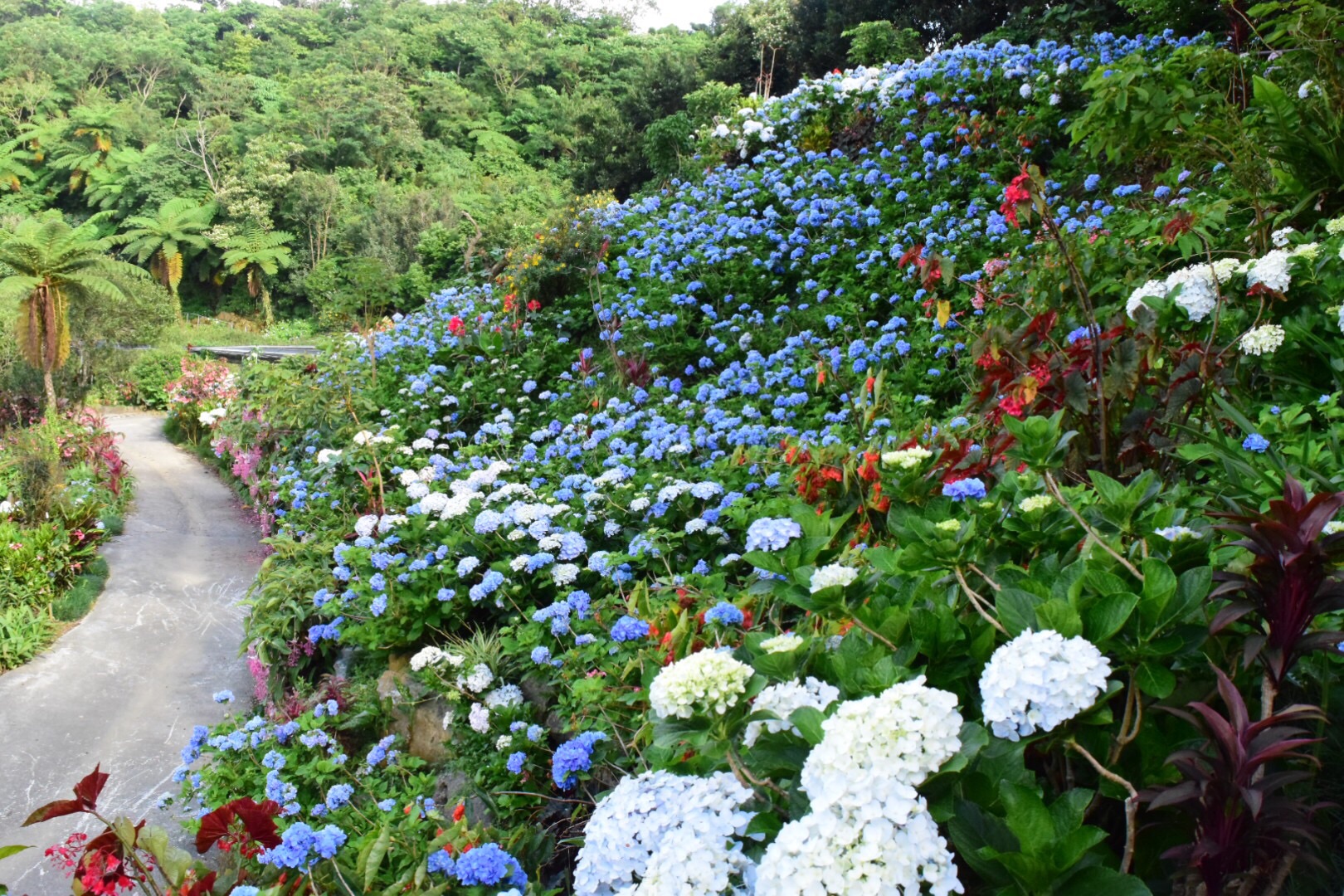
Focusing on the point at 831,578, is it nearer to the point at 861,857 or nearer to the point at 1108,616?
the point at 1108,616

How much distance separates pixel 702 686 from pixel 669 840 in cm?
18

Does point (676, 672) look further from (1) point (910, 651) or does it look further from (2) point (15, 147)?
(2) point (15, 147)

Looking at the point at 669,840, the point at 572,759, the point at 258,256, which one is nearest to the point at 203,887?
the point at 572,759

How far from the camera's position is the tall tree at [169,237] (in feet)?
75.8

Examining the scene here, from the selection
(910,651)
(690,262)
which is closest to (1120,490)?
(910,651)

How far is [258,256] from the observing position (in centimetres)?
2273

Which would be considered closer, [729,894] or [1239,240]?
[729,894]

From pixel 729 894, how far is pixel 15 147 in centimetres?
3617

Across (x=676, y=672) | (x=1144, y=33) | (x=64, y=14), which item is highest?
(x=64, y=14)

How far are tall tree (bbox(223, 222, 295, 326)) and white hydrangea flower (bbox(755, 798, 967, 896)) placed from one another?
2472 centimetres

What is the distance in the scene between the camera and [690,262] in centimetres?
566

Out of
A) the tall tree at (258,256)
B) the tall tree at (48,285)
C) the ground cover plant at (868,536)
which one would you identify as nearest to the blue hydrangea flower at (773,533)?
the ground cover plant at (868,536)

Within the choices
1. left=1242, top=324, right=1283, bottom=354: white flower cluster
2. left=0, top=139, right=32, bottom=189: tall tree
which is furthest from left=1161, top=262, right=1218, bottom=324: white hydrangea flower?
left=0, top=139, right=32, bottom=189: tall tree

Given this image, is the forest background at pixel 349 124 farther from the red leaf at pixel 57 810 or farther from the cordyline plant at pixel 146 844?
the red leaf at pixel 57 810
